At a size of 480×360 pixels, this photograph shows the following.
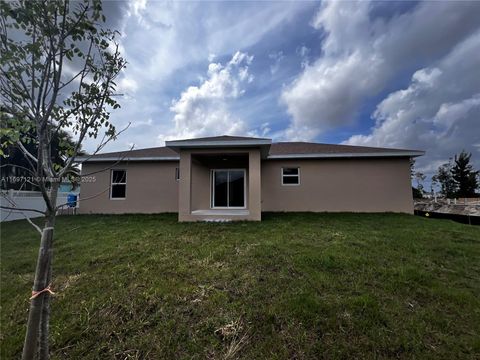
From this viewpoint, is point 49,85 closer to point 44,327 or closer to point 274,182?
point 44,327

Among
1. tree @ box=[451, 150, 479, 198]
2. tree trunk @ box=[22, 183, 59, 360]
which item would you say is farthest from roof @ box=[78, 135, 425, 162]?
tree @ box=[451, 150, 479, 198]

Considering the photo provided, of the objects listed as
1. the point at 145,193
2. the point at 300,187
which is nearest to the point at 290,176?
the point at 300,187

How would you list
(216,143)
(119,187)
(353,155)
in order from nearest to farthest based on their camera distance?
(216,143), (353,155), (119,187)

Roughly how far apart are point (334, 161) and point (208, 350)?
10.3 m

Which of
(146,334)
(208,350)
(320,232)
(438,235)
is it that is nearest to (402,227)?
(438,235)

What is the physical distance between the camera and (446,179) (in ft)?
121

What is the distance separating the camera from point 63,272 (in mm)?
4715

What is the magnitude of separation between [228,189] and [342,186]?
18.2 feet

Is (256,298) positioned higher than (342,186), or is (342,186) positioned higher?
(342,186)

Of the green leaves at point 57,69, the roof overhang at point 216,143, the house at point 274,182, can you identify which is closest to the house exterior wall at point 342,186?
the house at point 274,182

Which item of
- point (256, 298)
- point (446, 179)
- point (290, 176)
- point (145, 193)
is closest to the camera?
point (256, 298)

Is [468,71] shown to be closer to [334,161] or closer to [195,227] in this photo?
[334,161]

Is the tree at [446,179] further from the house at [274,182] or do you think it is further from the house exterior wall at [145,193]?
the house exterior wall at [145,193]

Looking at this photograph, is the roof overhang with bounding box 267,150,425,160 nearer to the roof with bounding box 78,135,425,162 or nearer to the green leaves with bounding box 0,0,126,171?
the roof with bounding box 78,135,425,162
